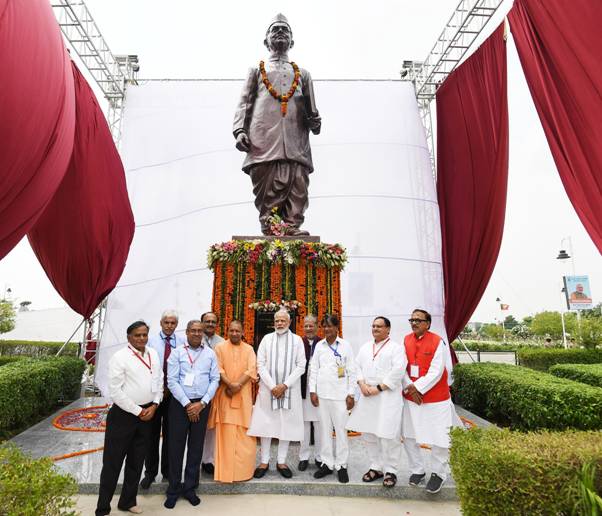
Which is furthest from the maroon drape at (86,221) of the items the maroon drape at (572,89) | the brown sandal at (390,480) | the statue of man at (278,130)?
the maroon drape at (572,89)

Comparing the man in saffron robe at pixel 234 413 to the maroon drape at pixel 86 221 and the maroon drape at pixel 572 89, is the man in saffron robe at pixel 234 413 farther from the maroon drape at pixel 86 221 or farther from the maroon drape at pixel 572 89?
the maroon drape at pixel 86 221

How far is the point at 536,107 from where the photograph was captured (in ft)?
13.4

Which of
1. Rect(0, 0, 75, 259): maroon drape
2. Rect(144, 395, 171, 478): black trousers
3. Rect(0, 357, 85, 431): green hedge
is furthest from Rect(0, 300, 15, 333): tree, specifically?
Rect(144, 395, 171, 478): black trousers

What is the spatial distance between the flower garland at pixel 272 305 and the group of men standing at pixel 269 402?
0.95 meters

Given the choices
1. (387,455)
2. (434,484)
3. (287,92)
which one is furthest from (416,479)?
(287,92)

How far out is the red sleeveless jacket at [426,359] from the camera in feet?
11.2

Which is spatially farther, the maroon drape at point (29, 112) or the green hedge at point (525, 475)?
the maroon drape at point (29, 112)

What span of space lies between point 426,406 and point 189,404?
1.90 meters

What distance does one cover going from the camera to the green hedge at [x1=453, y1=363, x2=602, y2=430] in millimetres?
4461

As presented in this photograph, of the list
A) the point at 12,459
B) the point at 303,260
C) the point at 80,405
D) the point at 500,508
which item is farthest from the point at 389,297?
the point at 12,459

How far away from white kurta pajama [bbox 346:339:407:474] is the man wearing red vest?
4.8 inches

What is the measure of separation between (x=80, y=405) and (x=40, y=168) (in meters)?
4.46

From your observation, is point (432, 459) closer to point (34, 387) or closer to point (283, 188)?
point (283, 188)

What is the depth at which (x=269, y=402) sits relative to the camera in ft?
11.8
